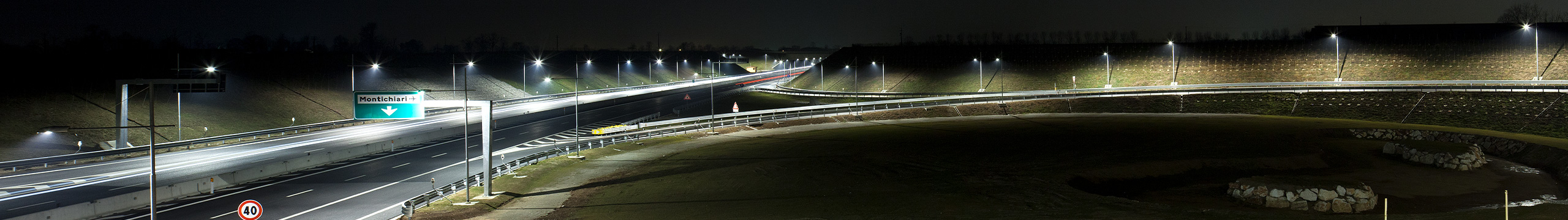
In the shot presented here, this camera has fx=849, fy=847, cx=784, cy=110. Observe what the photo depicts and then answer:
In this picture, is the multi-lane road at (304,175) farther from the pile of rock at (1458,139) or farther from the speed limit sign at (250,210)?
the pile of rock at (1458,139)

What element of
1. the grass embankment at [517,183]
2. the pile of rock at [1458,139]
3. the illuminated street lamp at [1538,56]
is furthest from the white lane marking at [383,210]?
the illuminated street lamp at [1538,56]

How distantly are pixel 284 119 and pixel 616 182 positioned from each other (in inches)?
1660

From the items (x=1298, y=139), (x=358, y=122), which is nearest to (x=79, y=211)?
(x=358, y=122)

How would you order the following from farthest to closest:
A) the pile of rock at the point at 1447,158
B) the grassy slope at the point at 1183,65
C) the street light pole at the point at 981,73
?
the street light pole at the point at 981,73
the grassy slope at the point at 1183,65
the pile of rock at the point at 1447,158

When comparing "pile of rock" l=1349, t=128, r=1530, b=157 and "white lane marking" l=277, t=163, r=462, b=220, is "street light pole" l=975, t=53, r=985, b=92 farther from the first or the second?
"white lane marking" l=277, t=163, r=462, b=220

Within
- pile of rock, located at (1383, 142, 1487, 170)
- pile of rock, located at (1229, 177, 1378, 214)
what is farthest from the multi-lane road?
pile of rock, located at (1383, 142, 1487, 170)

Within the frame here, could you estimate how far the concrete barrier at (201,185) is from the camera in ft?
78.0

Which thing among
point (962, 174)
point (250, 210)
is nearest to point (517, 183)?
point (250, 210)

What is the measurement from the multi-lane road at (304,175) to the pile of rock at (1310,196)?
2437cm

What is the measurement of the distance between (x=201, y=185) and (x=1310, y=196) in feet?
117

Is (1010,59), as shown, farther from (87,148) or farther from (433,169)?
(87,148)

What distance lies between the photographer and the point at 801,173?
106 feet

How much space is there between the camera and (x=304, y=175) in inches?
1337

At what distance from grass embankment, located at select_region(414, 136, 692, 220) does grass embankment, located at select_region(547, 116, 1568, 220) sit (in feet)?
7.74
